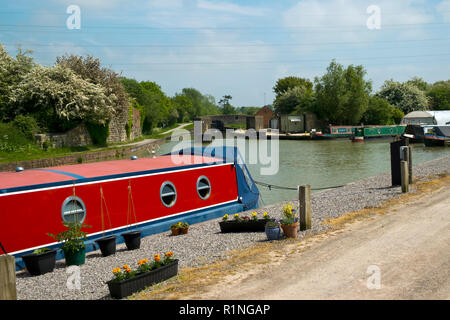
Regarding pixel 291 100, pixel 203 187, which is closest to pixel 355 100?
pixel 291 100

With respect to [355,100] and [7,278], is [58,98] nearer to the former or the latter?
[7,278]

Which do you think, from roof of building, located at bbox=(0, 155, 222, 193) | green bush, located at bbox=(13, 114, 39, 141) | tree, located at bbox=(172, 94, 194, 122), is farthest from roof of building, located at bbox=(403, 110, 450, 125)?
tree, located at bbox=(172, 94, 194, 122)

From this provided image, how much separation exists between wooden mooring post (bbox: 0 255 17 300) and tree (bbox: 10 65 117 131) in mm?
29220

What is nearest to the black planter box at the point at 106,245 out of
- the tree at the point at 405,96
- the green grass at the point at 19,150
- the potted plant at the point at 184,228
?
the potted plant at the point at 184,228

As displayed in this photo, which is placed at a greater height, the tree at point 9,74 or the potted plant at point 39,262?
the tree at point 9,74

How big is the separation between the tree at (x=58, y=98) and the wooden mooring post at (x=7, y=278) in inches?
1150

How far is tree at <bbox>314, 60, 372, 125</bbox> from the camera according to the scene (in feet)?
210

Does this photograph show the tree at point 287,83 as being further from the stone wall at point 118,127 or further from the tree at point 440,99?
the stone wall at point 118,127

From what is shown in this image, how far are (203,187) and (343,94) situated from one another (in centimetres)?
5523

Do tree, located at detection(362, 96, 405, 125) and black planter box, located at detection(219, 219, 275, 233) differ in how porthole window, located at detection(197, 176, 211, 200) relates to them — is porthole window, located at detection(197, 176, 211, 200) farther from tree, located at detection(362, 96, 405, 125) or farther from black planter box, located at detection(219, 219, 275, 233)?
tree, located at detection(362, 96, 405, 125)

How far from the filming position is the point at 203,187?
42.6 ft

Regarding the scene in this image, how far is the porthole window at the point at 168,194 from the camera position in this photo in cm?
1176

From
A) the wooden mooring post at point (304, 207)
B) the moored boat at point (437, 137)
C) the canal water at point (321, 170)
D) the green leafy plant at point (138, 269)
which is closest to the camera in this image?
the green leafy plant at point (138, 269)
